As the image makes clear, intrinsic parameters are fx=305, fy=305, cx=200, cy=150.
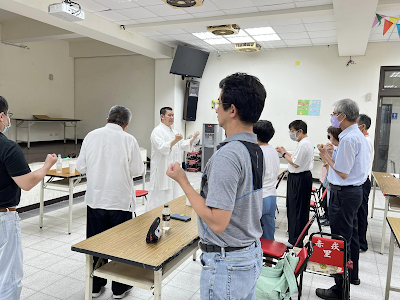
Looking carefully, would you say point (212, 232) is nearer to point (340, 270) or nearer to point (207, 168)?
point (207, 168)

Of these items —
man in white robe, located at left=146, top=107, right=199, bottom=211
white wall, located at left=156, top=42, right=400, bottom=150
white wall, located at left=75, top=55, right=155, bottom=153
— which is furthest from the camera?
white wall, located at left=75, top=55, right=155, bottom=153

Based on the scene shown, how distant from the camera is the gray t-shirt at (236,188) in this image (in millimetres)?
1191

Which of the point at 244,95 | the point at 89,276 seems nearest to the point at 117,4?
the point at 89,276

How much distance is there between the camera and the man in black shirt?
1.85 m

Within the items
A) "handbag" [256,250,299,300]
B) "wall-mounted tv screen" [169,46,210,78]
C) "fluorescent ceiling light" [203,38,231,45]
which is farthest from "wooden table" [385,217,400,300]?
"wall-mounted tv screen" [169,46,210,78]

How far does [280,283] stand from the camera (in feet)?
6.87

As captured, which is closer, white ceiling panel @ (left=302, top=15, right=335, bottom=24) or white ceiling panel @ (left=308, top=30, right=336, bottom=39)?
white ceiling panel @ (left=302, top=15, right=335, bottom=24)

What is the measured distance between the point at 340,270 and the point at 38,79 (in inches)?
419

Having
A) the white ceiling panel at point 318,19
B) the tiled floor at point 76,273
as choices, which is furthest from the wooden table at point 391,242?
the white ceiling panel at point 318,19

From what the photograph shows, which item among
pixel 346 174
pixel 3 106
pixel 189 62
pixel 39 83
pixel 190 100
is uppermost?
pixel 189 62

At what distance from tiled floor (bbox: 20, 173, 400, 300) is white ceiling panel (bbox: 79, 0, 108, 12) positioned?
3.81 m

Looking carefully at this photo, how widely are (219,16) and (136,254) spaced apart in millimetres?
5291

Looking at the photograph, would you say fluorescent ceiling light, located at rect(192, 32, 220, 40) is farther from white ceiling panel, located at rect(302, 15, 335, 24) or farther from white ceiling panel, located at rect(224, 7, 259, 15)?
white ceiling panel, located at rect(302, 15, 335, 24)

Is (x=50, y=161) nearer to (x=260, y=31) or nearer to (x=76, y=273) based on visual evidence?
(x=76, y=273)
